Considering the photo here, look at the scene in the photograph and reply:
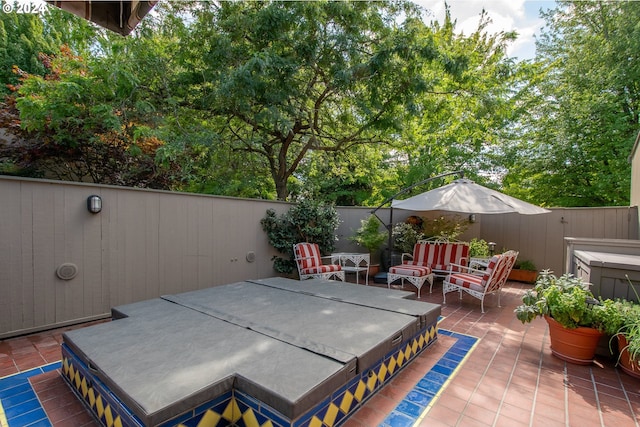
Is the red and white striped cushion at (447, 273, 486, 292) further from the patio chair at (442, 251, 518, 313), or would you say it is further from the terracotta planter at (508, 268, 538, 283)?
the terracotta planter at (508, 268, 538, 283)

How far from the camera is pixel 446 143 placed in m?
11.3

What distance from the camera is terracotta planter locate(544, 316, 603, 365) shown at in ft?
9.32

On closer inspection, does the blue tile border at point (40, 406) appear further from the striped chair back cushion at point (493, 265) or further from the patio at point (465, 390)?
the striped chair back cushion at point (493, 265)

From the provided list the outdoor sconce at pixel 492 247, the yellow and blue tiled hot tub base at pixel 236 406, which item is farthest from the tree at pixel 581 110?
the yellow and blue tiled hot tub base at pixel 236 406

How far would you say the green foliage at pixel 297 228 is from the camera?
19.8 feet

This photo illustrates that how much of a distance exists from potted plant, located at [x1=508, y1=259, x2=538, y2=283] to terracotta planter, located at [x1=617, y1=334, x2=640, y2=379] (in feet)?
14.3

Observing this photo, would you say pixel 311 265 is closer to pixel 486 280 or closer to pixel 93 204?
pixel 486 280

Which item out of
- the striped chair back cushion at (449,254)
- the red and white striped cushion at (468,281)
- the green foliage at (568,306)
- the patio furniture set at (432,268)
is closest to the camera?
the green foliage at (568,306)

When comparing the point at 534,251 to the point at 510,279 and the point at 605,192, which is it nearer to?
the point at 510,279

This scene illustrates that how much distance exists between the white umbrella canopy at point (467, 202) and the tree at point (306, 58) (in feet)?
6.10

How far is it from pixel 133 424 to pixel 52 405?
1126 millimetres

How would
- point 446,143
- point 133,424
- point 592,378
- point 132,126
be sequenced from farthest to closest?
point 446,143, point 132,126, point 592,378, point 133,424

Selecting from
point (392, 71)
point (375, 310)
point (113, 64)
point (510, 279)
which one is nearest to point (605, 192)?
point (510, 279)

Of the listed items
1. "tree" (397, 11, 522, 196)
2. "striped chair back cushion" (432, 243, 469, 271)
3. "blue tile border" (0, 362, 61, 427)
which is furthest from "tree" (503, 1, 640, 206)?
"blue tile border" (0, 362, 61, 427)
